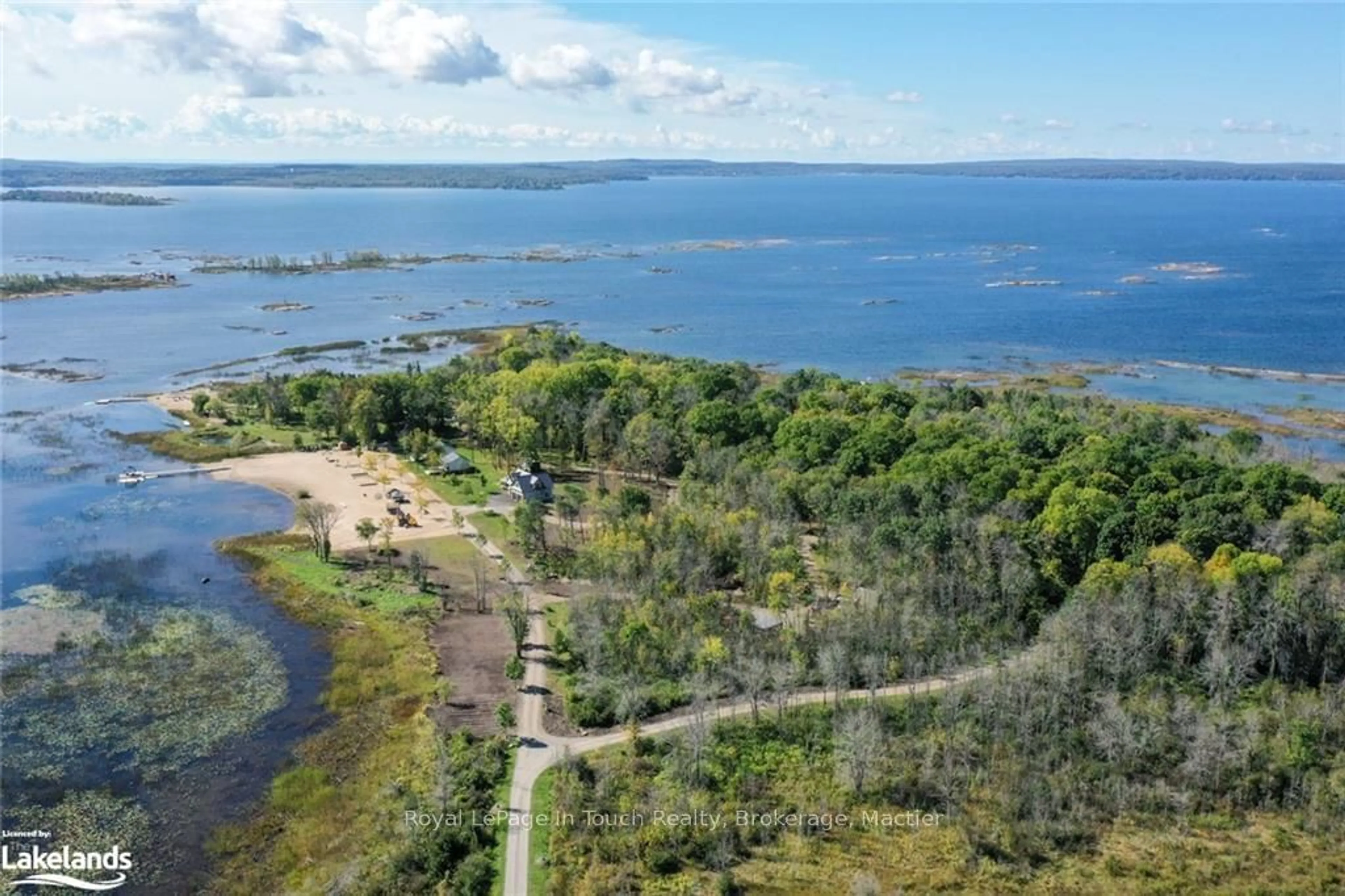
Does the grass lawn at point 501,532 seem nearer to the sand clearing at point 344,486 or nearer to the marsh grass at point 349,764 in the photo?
the sand clearing at point 344,486

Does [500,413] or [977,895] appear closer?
[977,895]

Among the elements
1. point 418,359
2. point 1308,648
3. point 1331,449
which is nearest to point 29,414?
point 418,359

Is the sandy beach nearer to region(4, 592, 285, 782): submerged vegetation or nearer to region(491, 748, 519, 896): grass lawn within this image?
region(4, 592, 285, 782): submerged vegetation

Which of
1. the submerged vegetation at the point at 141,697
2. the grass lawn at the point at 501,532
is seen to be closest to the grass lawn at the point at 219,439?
the grass lawn at the point at 501,532

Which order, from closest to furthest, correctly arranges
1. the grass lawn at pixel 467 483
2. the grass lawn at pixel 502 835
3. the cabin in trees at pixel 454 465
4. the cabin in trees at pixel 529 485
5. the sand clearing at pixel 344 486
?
1. the grass lawn at pixel 502 835
2. the sand clearing at pixel 344 486
3. the cabin in trees at pixel 529 485
4. the grass lawn at pixel 467 483
5. the cabin in trees at pixel 454 465

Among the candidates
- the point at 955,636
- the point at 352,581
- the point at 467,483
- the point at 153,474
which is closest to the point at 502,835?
the point at 955,636

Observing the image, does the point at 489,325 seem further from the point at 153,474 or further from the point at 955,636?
the point at 955,636

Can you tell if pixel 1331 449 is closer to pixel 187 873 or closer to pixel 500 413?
pixel 500 413
